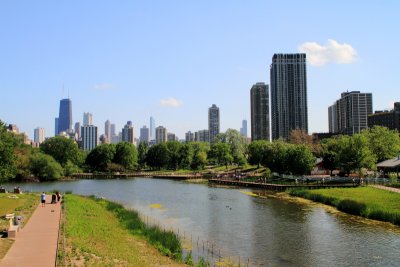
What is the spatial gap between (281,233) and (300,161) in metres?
51.7

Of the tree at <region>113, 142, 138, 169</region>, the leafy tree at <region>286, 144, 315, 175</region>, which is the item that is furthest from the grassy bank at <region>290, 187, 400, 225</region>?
the tree at <region>113, 142, 138, 169</region>

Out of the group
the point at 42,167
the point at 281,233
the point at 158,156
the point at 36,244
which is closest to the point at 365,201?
the point at 281,233

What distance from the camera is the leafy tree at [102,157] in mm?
179125

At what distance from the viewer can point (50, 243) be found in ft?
94.0

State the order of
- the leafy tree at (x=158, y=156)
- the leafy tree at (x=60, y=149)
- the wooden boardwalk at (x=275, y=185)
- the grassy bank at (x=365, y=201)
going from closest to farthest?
the grassy bank at (x=365, y=201) < the wooden boardwalk at (x=275, y=185) < the leafy tree at (x=60, y=149) < the leafy tree at (x=158, y=156)

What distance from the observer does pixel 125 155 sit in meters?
181

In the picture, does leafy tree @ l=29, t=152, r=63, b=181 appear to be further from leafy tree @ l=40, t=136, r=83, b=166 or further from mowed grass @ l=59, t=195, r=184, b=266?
mowed grass @ l=59, t=195, r=184, b=266

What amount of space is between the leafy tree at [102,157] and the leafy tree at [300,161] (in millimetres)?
102861

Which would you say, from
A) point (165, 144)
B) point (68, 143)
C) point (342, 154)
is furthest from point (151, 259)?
point (165, 144)

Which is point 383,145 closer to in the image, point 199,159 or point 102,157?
point 199,159

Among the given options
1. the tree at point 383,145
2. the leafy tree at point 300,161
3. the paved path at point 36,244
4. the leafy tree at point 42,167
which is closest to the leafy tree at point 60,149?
the leafy tree at point 42,167

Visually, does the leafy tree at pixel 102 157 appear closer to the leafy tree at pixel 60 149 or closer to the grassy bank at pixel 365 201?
the leafy tree at pixel 60 149

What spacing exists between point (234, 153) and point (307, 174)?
66.4 meters

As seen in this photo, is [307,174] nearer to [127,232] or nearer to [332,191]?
[332,191]
